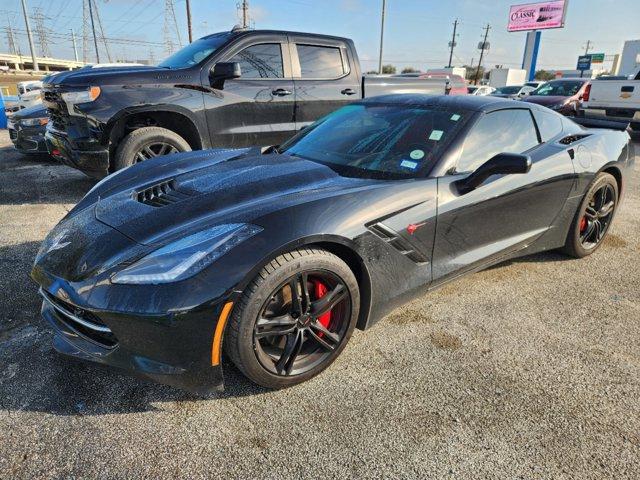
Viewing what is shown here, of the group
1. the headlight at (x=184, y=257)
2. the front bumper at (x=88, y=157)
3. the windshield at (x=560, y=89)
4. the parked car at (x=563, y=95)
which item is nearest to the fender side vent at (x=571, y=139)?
the headlight at (x=184, y=257)

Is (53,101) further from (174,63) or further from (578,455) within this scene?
(578,455)

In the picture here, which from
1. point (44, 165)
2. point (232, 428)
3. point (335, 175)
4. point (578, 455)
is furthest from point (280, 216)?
point (44, 165)

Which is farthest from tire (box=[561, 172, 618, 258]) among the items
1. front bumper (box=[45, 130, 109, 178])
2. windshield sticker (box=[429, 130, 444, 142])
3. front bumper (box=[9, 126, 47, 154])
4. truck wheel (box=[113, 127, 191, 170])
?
front bumper (box=[9, 126, 47, 154])

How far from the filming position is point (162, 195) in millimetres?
2473

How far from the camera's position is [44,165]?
733 centimetres

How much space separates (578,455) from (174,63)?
554cm

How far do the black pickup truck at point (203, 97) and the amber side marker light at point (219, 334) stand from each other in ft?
11.4

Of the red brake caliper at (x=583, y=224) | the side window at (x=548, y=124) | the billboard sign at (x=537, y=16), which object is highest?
the billboard sign at (x=537, y=16)

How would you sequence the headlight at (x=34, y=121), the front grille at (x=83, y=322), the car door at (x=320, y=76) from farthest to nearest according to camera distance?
the headlight at (x=34, y=121), the car door at (x=320, y=76), the front grille at (x=83, y=322)

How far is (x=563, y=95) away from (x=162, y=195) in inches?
502

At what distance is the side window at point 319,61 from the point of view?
5.66 metres

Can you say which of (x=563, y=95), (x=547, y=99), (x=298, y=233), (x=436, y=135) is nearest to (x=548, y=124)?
(x=436, y=135)

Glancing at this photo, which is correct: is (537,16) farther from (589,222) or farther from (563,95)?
(589,222)

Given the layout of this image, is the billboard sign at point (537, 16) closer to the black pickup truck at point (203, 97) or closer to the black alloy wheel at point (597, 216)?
the black pickup truck at point (203, 97)
